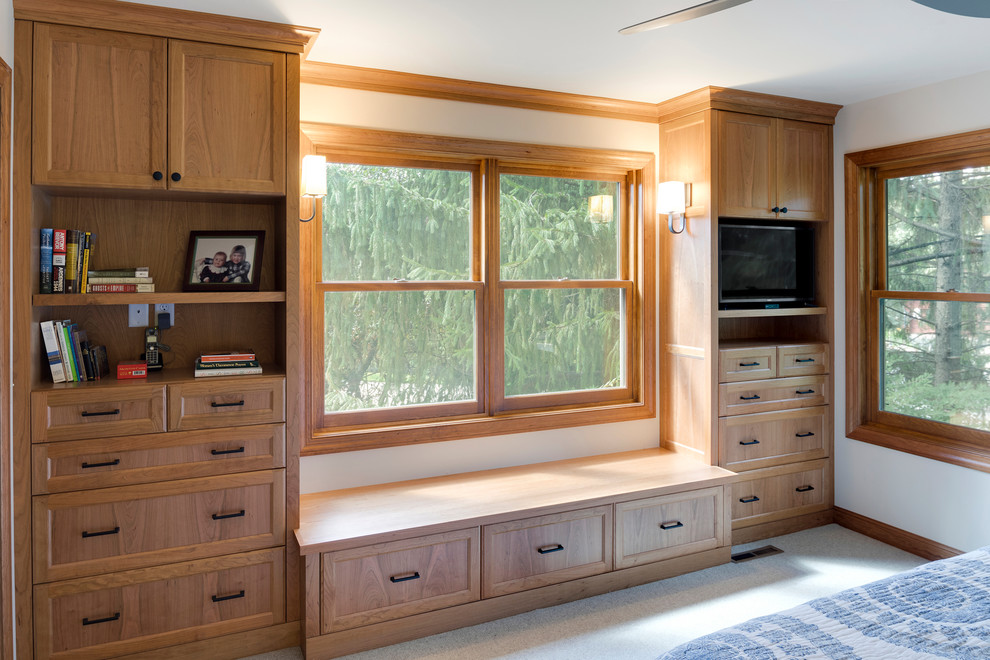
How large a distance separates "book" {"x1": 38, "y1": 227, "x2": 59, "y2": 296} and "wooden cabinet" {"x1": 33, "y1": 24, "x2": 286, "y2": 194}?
20cm

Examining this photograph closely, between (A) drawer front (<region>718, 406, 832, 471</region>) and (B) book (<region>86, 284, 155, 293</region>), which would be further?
(A) drawer front (<region>718, 406, 832, 471</region>)

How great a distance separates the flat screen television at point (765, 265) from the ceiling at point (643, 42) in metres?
0.78

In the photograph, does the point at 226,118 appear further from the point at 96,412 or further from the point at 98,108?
the point at 96,412

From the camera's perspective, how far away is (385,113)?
3.18 m

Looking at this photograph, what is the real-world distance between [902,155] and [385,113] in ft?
9.10

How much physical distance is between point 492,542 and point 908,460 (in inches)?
94.3

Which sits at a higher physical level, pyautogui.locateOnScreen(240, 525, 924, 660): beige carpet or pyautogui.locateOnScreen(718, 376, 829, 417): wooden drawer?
pyautogui.locateOnScreen(718, 376, 829, 417): wooden drawer

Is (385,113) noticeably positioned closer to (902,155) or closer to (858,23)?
(858,23)

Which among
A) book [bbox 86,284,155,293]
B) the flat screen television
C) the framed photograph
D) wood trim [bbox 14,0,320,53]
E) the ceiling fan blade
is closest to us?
the ceiling fan blade

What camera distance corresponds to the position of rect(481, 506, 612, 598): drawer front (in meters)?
2.87

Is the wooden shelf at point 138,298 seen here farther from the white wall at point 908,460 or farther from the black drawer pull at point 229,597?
the white wall at point 908,460

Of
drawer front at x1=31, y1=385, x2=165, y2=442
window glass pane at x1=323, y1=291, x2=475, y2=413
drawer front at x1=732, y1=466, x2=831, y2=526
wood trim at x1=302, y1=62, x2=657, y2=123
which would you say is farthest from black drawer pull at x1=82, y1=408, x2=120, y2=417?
drawer front at x1=732, y1=466, x2=831, y2=526

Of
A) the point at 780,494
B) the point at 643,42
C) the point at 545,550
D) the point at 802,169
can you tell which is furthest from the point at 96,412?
the point at 802,169

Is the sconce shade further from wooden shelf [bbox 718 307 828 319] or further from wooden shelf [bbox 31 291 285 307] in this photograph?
wooden shelf [bbox 718 307 828 319]
